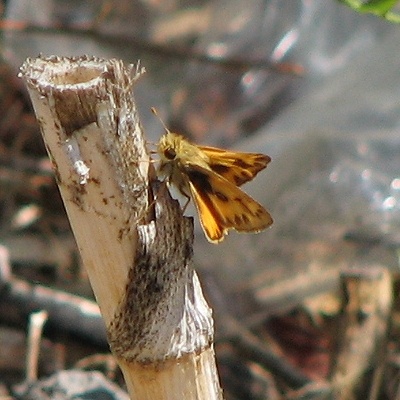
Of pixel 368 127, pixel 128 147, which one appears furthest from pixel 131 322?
pixel 368 127

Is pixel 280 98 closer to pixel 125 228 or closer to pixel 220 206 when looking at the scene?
pixel 220 206

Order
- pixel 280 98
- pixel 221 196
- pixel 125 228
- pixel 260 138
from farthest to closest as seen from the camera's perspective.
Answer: pixel 280 98
pixel 260 138
pixel 221 196
pixel 125 228

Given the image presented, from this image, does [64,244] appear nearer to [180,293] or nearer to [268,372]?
[268,372]

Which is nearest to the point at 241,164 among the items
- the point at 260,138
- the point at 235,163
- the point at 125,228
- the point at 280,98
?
the point at 235,163

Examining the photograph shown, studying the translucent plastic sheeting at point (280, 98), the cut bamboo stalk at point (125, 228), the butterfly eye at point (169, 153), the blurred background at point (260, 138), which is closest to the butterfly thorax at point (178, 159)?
the butterfly eye at point (169, 153)

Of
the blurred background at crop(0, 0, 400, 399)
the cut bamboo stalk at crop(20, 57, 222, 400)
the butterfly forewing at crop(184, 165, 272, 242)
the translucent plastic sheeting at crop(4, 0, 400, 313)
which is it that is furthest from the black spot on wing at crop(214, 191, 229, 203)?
the translucent plastic sheeting at crop(4, 0, 400, 313)
